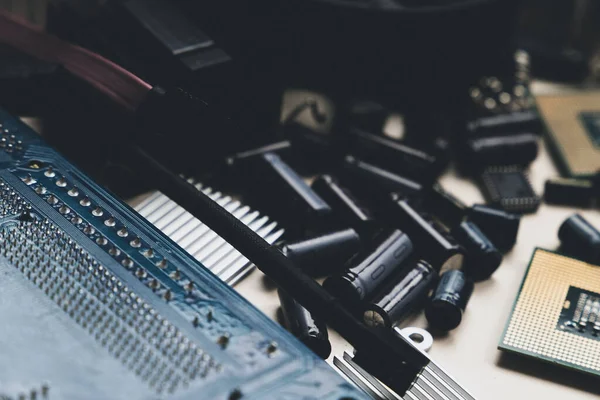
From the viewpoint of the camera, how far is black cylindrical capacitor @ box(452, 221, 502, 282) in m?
2.06

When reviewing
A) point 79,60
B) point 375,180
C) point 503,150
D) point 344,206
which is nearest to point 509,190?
point 503,150

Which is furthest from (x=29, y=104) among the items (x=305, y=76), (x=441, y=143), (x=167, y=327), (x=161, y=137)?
(x=441, y=143)

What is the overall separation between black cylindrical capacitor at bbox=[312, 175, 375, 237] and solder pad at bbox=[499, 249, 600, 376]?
441 millimetres

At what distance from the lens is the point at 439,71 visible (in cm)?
246

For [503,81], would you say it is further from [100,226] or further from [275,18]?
[100,226]

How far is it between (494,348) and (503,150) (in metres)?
0.79

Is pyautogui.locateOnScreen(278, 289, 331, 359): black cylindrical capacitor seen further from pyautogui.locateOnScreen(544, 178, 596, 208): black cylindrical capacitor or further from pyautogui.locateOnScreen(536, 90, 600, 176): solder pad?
pyautogui.locateOnScreen(536, 90, 600, 176): solder pad

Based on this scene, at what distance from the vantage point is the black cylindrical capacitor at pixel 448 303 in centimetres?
191

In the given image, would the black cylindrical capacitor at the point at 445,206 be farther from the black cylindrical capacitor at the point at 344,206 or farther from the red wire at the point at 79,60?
the red wire at the point at 79,60

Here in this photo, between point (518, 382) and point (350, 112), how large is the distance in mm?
998

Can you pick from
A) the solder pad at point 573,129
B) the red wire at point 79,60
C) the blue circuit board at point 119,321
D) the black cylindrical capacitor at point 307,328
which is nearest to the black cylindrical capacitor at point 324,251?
the black cylindrical capacitor at point 307,328

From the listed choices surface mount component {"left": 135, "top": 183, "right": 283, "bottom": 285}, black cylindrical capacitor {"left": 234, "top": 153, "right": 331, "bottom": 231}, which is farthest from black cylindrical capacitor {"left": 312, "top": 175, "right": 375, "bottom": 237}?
surface mount component {"left": 135, "top": 183, "right": 283, "bottom": 285}

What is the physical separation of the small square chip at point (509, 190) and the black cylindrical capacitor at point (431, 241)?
280 millimetres

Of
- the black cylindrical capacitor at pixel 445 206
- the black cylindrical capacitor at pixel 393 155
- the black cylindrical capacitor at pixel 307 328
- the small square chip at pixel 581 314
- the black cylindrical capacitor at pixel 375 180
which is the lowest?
the black cylindrical capacitor at pixel 307 328
